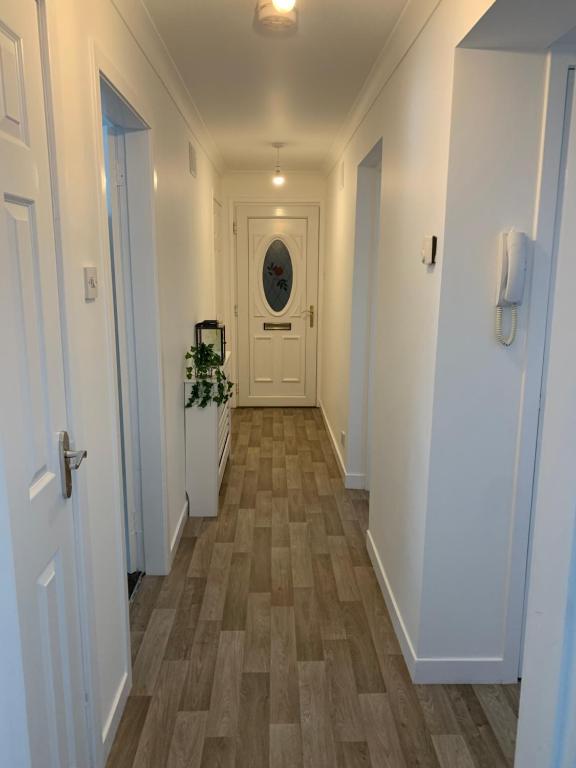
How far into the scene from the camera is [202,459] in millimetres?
3383

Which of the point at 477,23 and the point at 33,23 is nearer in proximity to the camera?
the point at 33,23

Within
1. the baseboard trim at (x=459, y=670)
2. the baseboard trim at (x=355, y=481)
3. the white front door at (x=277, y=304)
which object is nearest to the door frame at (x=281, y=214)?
the white front door at (x=277, y=304)

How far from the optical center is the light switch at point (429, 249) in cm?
185

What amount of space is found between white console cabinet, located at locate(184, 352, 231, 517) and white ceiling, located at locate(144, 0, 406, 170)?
1.65 meters

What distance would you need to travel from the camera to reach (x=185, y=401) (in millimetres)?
3303

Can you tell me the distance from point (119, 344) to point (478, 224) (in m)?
1.56

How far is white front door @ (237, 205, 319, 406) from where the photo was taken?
589 centimetres

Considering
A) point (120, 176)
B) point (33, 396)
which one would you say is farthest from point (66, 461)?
point (120, 176)

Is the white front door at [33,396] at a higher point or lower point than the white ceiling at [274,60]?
lower

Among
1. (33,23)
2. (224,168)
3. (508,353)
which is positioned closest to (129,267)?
(33,23)

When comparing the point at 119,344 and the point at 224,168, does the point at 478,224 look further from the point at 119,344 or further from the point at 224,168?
the point at 224,168

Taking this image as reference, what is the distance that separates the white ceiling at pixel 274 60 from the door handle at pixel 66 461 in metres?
1.70

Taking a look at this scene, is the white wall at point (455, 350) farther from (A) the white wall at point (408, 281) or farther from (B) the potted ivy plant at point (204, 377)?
(B) the potted ivy plant at point (204, 377)

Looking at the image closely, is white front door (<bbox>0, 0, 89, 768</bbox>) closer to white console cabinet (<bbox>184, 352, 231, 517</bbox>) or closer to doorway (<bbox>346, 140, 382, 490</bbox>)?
white console cabinet (<bbox>184, 352, 231, 517</bbox>)
